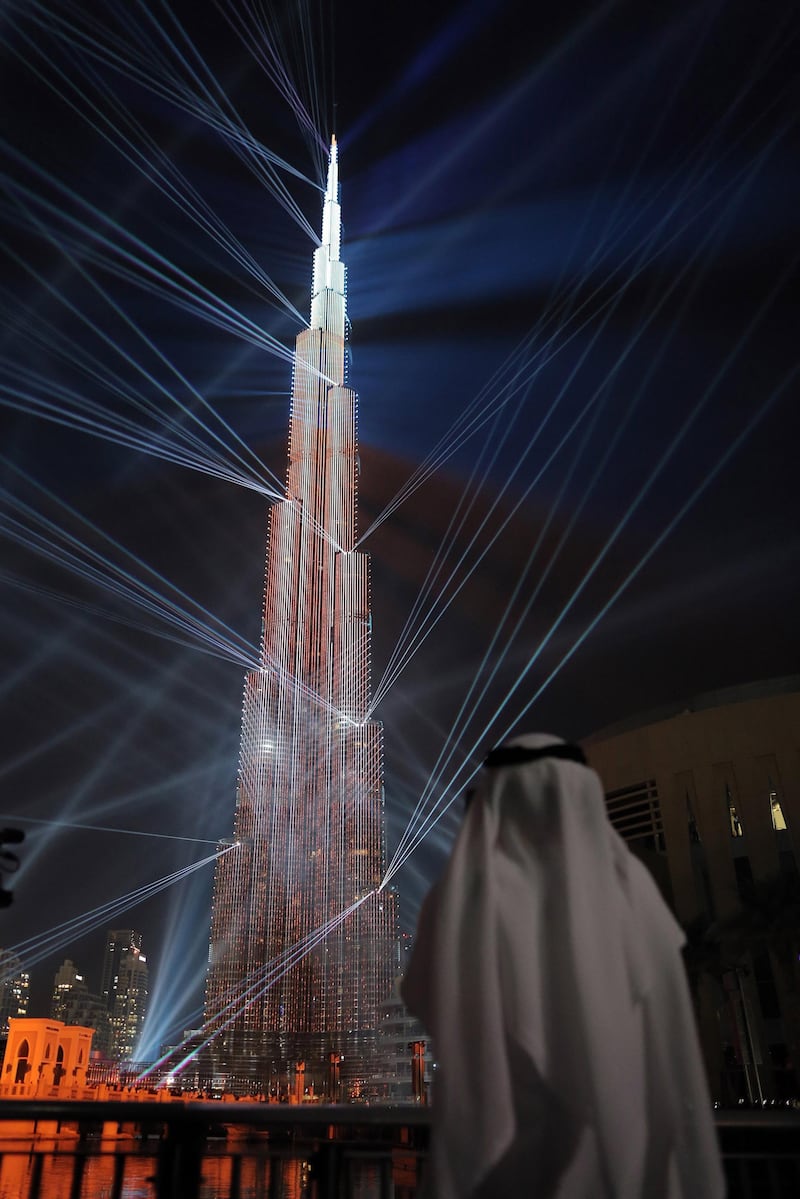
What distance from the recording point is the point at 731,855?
3086 centimetres

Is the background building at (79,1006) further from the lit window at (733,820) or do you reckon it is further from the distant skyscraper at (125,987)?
the lit window at (733,820)

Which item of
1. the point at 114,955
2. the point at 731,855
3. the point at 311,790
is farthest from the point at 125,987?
the point at 731,855

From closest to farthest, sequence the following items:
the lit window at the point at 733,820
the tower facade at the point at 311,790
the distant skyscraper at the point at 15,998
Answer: the lit window at the point at 733,820
the tower facade at the point at 311,790
the distant skyscraper at the point at 15,998

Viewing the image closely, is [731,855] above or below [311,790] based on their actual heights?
below

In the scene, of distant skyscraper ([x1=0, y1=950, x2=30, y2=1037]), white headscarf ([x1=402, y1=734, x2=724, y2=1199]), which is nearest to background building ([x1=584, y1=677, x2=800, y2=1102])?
white headscarf ([x1=402, y1=734, x2=724, y2=1199])

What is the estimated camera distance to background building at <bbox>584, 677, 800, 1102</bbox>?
88.4ft

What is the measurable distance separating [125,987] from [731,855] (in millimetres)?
158166

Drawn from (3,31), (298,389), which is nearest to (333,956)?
(298,389)

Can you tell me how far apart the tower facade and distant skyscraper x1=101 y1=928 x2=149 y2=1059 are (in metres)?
105

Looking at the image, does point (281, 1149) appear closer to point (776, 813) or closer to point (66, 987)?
point (776, 813)

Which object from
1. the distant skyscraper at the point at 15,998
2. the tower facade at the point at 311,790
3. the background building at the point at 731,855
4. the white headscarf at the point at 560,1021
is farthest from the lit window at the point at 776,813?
the distant skyscraper at the point at 15,998

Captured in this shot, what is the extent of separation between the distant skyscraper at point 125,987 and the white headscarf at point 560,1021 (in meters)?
172

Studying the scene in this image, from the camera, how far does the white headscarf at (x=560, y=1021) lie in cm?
204

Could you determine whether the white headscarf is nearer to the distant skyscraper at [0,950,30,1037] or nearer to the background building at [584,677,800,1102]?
the background building at [584,677,800,1102]
